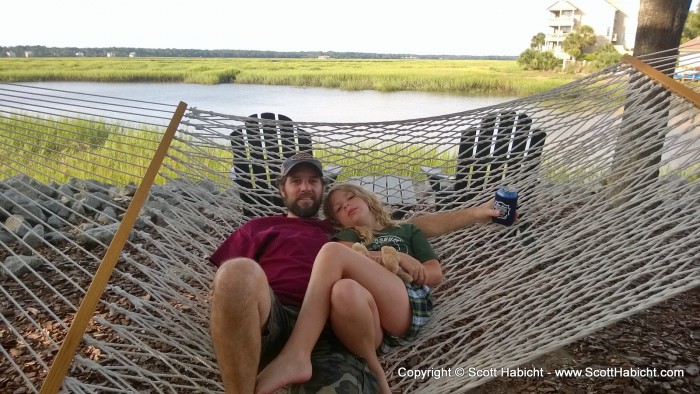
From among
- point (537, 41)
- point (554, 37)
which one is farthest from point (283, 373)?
point (537, 41)

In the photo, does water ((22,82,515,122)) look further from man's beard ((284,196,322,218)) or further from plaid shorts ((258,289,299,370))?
plaid shorts ((258,289,299,370))

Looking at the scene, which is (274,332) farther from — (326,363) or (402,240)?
(402,240)

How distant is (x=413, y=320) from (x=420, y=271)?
0.58 ft

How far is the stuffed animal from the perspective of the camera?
1512mm

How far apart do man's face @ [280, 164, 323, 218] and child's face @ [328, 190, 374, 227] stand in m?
0.06

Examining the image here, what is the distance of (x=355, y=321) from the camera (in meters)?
1.26

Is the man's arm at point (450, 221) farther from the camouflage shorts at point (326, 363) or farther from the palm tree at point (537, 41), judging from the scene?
the palm tree at point (537, 41)

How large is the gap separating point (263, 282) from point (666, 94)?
1778 mm

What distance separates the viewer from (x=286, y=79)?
746 inches

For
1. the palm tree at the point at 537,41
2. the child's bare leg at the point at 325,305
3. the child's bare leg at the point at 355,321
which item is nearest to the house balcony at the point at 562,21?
the palm tree at the point at 537,41

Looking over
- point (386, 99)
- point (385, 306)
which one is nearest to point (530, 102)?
point (385, 306)

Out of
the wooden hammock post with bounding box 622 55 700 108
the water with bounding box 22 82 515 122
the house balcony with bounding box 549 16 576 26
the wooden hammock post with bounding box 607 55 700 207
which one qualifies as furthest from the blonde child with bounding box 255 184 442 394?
the house balcony with bounding box 549 16 576 26

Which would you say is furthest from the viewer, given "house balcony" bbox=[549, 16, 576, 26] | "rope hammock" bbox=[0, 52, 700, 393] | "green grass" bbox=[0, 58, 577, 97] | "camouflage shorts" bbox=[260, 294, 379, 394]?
"house balcony" bbox=[549, 16, 576, 26]

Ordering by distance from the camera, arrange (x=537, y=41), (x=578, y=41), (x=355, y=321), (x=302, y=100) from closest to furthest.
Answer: (x=355, y=321), (x=302, y=100), (x=578, y=41), (x=537, y=41)
